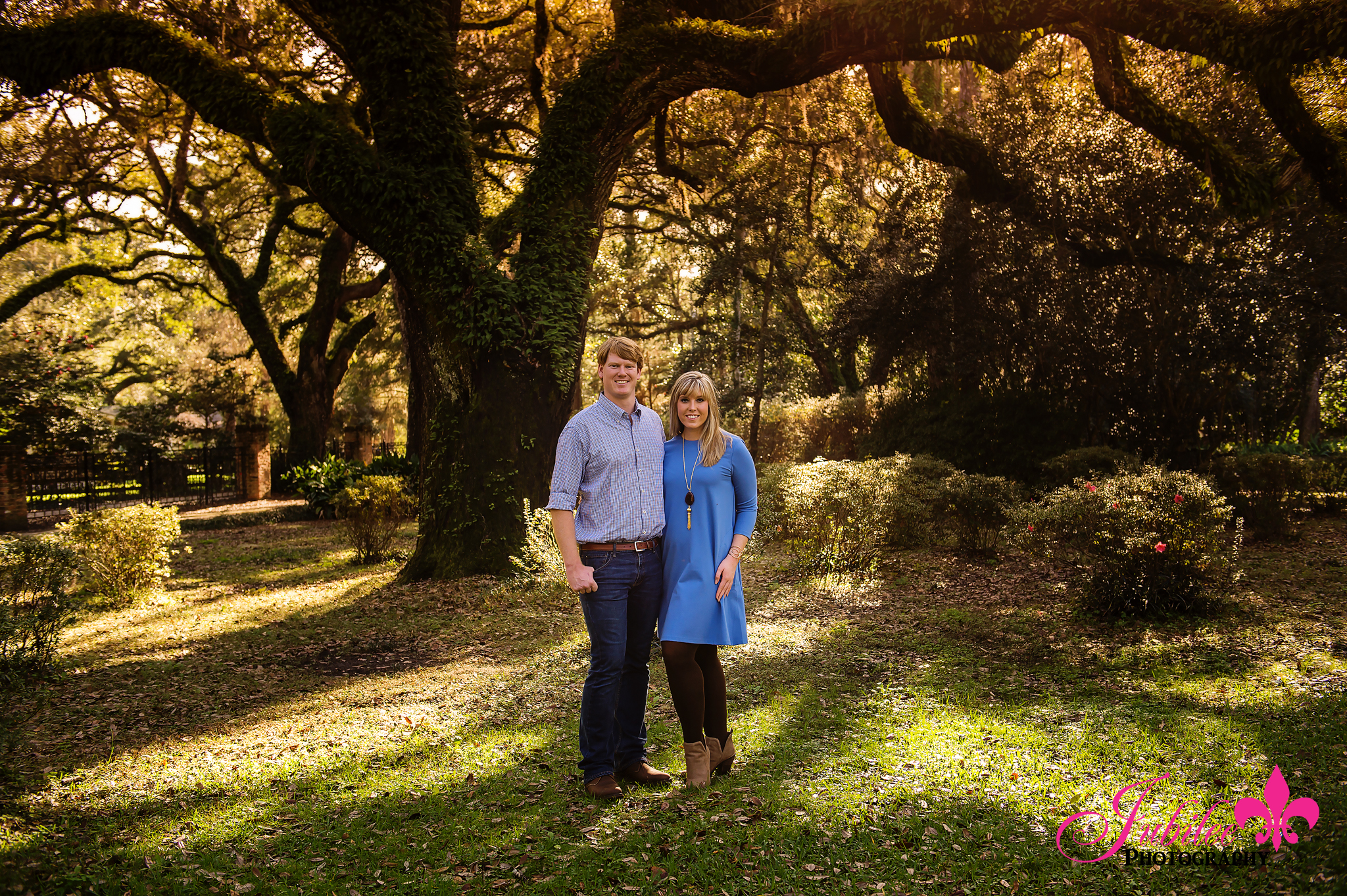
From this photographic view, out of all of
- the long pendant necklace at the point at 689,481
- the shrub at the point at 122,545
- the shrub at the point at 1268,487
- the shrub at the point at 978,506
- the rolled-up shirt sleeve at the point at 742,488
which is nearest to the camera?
the long pendant necklace at the point at 689,481

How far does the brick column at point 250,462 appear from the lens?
21.2 m

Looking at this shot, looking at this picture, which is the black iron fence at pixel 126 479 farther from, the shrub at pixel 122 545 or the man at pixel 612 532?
the man at pixel 612 532

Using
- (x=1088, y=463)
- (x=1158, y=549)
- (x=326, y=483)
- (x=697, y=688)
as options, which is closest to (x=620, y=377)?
(x=697, y=688)

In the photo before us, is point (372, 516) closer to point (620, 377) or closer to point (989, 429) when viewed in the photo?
point (620, 377)

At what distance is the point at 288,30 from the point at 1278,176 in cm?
1530

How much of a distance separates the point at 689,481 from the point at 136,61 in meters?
9.55

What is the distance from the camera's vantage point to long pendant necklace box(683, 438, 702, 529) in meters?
3.67

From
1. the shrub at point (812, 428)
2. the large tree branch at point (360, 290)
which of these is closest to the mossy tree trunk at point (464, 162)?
the shrub at point (812, 428)

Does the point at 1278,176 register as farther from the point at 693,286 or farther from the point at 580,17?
the point at 693,286

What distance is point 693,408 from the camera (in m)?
3.70

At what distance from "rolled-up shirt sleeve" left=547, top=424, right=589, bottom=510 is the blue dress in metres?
0.42

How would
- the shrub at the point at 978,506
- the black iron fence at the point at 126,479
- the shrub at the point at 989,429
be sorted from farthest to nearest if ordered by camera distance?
the black iron fence at the point at 126,479
the shrub at the point at 989,429
the shrub at the point at 978,506

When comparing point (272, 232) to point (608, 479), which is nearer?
point (608, 479)

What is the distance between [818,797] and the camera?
12.4ft
